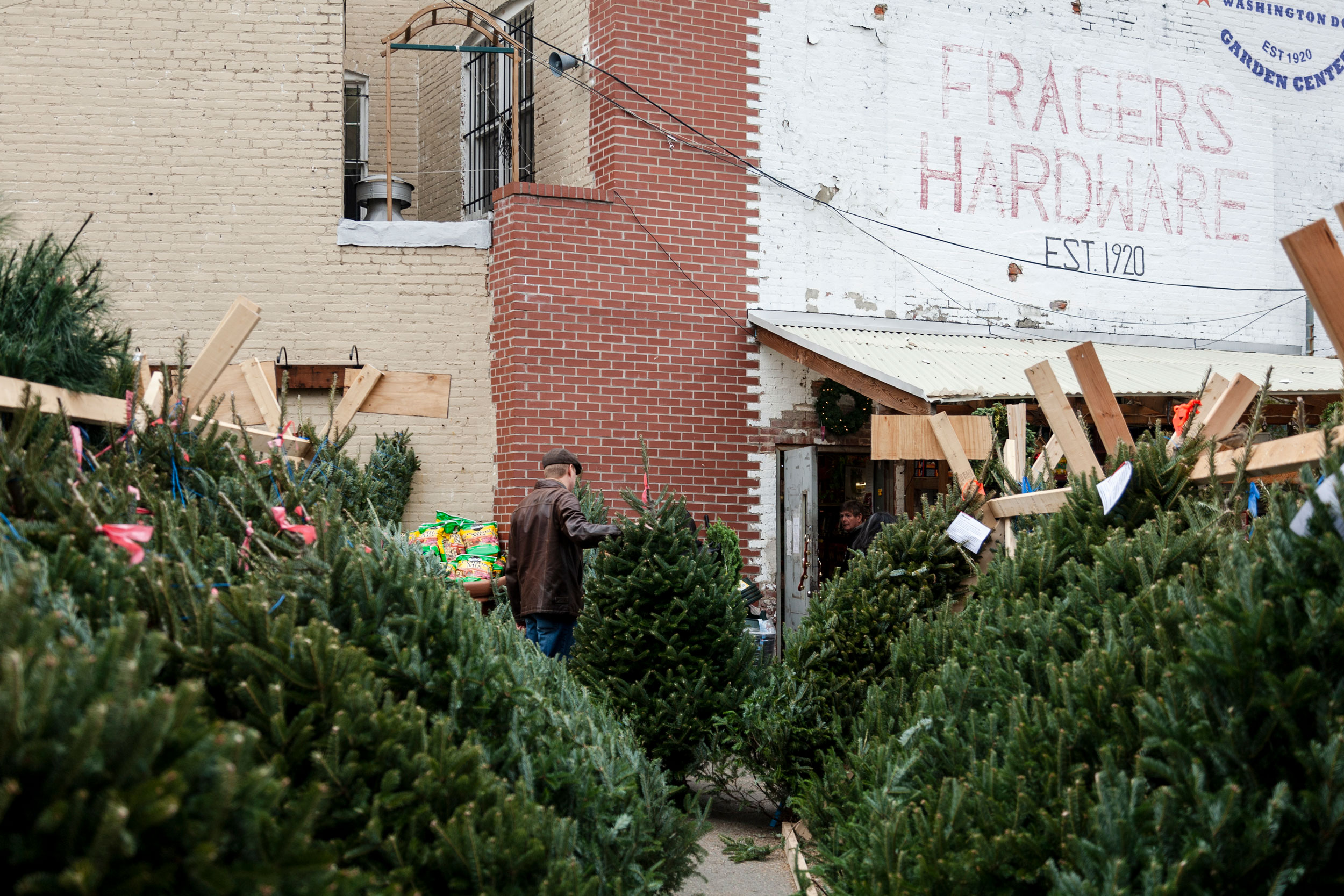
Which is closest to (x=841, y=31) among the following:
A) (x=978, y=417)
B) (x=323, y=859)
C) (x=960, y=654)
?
(x=978, y=417)

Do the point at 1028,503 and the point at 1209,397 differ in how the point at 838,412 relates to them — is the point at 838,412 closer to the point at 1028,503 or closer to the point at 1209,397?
the point at 1028,503

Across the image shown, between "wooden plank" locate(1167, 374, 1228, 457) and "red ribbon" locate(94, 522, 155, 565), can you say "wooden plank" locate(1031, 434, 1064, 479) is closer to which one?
"wooden plank" locate(1167, 374, 1228, 457)

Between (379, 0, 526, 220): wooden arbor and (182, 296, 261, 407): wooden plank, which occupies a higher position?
(379, 0, 526, 220): wooden arbor

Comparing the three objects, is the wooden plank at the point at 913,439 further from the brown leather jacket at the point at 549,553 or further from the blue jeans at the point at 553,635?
the blue jeans at the point at 553,635

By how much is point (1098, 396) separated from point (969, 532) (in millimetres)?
1104

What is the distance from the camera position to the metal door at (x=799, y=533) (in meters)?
10.2

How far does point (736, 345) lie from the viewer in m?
10.6

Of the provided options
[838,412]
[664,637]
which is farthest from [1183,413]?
[838,412]

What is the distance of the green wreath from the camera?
10.5m

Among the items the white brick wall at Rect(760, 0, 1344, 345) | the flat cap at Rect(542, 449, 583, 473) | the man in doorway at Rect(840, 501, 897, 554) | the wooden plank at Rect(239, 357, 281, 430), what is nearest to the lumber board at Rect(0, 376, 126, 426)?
the wooden plank at Rect(239, 357, 281, 430)

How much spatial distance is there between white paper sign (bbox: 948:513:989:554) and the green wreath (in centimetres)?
534

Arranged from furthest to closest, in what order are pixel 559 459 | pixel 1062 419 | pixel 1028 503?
1. pixel 559 459
2. pixel 1028 503
3. pixel 1062 419

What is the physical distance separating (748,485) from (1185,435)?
659cm

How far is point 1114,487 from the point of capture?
12.4ft
